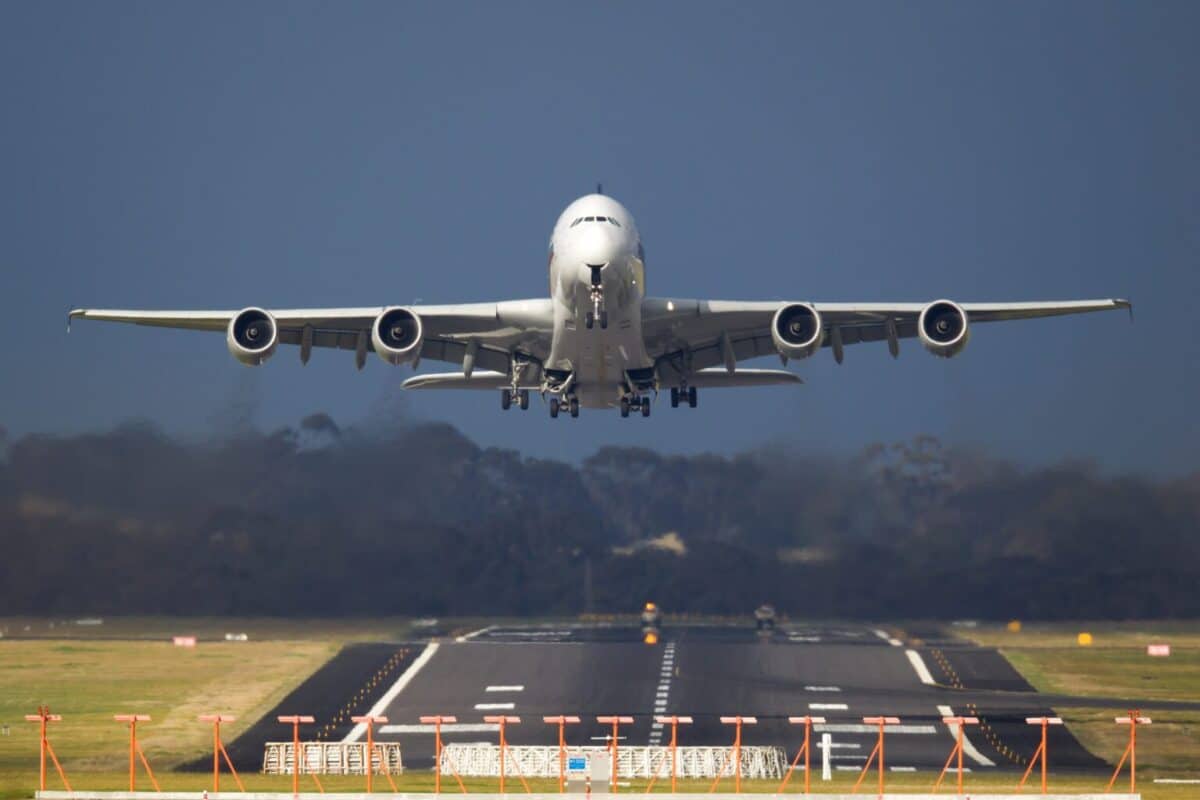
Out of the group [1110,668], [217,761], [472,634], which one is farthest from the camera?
[472,634]

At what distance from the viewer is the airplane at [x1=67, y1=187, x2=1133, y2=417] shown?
178 ft

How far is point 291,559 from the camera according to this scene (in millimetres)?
79562

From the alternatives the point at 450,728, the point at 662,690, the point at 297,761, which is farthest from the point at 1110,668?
the point at 297,761

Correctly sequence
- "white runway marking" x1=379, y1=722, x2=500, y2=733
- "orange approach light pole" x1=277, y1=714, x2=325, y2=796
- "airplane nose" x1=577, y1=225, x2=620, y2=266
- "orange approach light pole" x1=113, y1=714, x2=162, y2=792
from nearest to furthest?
"orange approach light pole" x1=277, y1=714, x2=325, y2=796
"orange approach light pole" x1=113, y1=714, x2=162, y2=792
"airplane nose" x1=577, y1=225, x2=620, y2=266
"white runway marking" x1=379, y1=722, x2=500, y2=733

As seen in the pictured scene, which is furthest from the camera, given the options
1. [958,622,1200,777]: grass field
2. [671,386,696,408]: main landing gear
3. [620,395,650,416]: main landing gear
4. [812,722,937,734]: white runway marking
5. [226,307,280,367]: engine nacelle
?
[812,722,937,734]: white runway marking

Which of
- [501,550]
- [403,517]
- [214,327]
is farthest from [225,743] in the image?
[501,550]

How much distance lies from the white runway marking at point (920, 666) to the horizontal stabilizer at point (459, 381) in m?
21.9

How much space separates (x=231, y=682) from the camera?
239ft

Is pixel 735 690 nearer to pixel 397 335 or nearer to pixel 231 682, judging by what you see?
pixel 231 682

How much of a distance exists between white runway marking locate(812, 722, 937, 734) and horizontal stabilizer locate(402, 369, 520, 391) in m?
14.4

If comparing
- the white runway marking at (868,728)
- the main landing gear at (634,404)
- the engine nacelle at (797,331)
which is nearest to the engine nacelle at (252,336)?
the main landing gear at (634,404)

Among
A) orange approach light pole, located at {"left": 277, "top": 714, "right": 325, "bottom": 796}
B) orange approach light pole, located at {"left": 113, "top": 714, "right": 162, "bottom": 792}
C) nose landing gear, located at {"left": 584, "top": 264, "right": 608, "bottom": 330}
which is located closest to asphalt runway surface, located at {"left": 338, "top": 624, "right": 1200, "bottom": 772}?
orange approach light pole, located at {"left": 277, "top": 714, "right": 325, "bottom": 796}

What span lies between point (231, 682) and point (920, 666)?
2510cm

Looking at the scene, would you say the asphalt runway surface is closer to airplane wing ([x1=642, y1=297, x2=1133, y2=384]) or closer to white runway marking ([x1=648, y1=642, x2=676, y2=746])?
white runway marking ([x1=648, y1=642, x2=676, y2=746])
